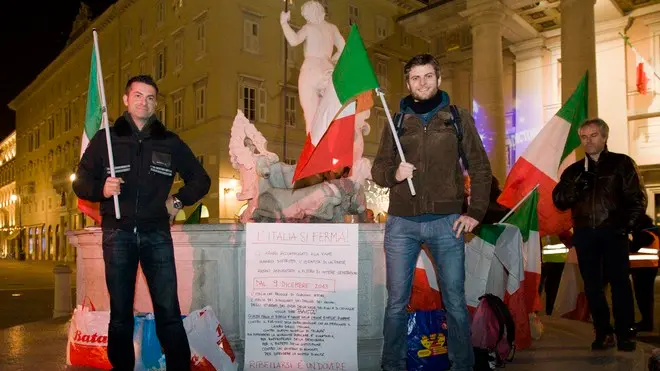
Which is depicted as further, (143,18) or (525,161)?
(143,18)

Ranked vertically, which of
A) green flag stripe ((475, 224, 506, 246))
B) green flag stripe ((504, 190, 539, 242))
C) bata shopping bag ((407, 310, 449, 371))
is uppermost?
green flag stripe ((504, 190, 539, 242))

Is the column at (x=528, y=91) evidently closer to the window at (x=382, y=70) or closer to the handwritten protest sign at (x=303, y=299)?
the window at (x=382, y=70)

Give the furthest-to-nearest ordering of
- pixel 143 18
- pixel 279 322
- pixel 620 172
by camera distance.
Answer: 1. pixel 143 18
2. pixel 620 172
3. pixel 279 322

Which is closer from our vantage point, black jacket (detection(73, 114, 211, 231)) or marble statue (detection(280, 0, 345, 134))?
black jacket (detection(73, 114, 211, 231))

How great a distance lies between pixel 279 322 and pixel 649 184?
60.6 ft

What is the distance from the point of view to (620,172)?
522 centimetres

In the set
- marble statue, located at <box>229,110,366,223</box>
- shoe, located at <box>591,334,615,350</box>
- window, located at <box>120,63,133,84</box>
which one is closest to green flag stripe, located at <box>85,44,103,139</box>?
marble statue, located at <box>229,110,366,223</box>

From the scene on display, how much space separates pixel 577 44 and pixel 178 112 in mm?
23492

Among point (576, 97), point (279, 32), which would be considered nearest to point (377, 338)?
point (576, 97)

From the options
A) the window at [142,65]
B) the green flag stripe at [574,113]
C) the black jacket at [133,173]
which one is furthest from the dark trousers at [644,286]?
the window at [142,65]

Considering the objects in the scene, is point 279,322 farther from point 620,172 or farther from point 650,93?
point 650,93

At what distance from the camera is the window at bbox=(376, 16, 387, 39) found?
40469 mm

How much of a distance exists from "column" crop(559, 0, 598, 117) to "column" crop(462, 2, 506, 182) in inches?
90.3

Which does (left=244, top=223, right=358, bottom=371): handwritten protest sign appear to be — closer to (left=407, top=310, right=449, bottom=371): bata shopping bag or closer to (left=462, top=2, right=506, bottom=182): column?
(left=407, top=310, right=449, bottom=371): bata shopping bag
